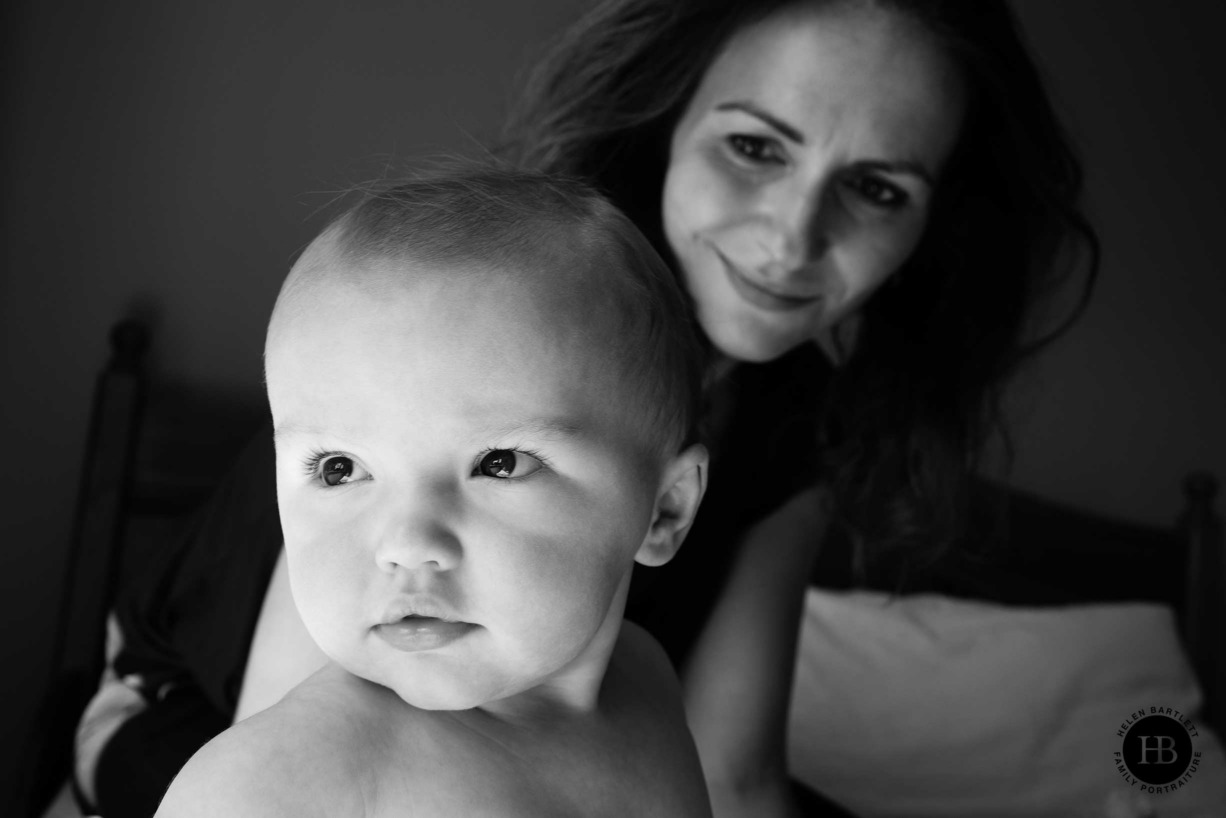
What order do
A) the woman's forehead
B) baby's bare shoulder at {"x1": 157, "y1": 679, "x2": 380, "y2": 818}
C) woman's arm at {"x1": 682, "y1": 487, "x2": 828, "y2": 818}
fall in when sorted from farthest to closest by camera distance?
1. woman's arm at {"x1": 682, "y1": 487, "x2": 828, "y2": 818}
2. the woman's forehead
3. baby's bare shoulder at {"x1": 157, "y1": 679, "x2": 380, "y2": 818}

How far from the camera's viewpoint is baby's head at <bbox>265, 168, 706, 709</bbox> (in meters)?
0.59

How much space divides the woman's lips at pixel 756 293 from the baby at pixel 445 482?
0.44 metres

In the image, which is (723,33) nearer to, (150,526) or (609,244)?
(609,244)

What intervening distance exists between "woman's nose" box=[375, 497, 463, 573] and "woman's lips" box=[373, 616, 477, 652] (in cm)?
3

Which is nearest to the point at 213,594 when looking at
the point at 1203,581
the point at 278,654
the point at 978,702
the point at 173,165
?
the point at 278,654

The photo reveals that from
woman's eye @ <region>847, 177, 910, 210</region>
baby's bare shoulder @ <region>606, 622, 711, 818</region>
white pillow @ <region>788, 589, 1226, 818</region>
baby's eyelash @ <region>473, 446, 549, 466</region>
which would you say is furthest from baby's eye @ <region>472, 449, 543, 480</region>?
white pillow @ <region>788, 589, 1226, 818</region>

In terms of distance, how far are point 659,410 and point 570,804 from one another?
24 cm

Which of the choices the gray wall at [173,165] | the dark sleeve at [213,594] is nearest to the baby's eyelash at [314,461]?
the dark sleeve at [213,594]

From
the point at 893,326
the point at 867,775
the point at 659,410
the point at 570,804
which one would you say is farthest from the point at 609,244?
the point at 867,775

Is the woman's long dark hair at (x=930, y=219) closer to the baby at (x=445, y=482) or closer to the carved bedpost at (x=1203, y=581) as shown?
the baby at (x=445, y=482)

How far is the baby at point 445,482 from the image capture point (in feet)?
1.93

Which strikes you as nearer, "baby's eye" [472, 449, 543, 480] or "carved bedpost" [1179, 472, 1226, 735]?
"baby's eye" [472, 449, 543, 480]

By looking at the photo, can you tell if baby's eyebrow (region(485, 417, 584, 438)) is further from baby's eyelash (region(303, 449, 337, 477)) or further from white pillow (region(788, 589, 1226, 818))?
white pillow (region(788, 589, 1226, 818))

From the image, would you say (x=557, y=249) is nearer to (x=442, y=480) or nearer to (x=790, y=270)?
(x=442, y=480)
